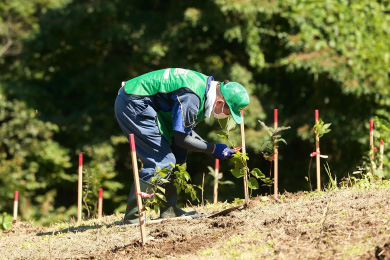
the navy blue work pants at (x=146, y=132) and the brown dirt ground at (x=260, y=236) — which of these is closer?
the brown dirt ground at (x=260, y=236)

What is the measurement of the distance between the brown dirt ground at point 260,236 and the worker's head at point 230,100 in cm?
78

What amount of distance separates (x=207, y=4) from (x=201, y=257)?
7.49m

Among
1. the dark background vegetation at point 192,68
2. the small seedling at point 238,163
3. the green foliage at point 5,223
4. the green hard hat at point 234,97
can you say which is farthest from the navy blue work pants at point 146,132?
the dark background vegetation at point 192,68

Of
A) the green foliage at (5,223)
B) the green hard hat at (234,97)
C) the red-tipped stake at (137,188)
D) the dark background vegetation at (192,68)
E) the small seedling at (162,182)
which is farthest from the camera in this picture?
the dark background vegetation at (192,68)

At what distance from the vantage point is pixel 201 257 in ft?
13.3

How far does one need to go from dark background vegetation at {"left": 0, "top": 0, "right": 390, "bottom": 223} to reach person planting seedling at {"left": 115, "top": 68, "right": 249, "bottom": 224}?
15.7 feet

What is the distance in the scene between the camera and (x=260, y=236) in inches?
166

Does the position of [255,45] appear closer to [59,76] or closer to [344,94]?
[344,94]

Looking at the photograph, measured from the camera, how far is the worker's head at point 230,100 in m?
4.86

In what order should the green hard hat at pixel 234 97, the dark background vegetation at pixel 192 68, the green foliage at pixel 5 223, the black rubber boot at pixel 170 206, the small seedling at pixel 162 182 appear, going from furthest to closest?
the dark background vegetation at pixel 192 68, the green foliage at pixel 5 223, the black rubber boot at pixel 170 206, the green hard hat at pixel 234 97, the small seedling at pixel 162 182

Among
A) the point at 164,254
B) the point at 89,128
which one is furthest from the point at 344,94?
the point at 164,254

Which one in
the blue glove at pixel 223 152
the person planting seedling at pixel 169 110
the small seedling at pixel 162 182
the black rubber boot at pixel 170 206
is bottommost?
the black rubber boot at pixel 170 206

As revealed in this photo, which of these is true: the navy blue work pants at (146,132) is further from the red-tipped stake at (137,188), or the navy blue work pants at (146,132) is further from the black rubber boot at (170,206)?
the red-tipped stake at (137,188)

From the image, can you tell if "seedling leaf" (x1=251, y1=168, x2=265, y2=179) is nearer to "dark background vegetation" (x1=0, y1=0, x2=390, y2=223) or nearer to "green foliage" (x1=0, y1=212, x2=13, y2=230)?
"green foliage" (x1=0, y1=212, x2=13, y2=230)
